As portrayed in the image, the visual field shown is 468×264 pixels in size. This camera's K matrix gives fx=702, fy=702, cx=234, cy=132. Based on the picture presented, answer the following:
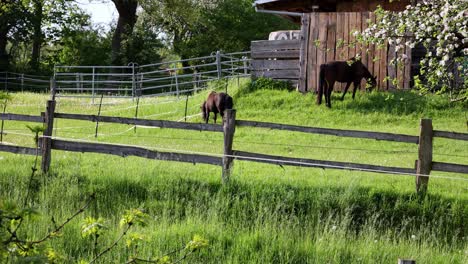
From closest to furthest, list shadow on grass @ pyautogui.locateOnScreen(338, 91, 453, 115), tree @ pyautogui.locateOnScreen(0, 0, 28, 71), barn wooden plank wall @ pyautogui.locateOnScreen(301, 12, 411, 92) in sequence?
shadow on grass @ pyautogui.locateOnScreen(338, 91, 453, 115), barn wooden plank wall @ pyautogui.locateOnScreen(301, 12, 411, 92), tree @ pyautogui.locateOnScreen(0, 0, 28, 71)

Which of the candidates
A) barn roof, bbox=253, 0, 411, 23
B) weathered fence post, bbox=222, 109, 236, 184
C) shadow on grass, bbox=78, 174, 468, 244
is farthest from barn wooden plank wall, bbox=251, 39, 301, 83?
shadow on grass, bbox=78, 174, 468, 244

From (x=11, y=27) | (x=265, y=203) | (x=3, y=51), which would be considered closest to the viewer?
(x=265, y=203)

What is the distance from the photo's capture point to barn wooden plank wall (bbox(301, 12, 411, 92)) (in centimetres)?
1948

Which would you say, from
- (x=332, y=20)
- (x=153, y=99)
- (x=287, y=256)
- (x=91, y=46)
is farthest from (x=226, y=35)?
(x=287, y=256)

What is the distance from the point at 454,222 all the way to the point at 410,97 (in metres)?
9.31

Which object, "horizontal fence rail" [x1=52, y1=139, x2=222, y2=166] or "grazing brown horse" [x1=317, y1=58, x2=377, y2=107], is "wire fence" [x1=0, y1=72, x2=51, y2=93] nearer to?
"grazing brown horse" [x1=317, y1=58, x2=377, y2=107]

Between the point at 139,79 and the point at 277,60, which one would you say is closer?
the point at 277,60

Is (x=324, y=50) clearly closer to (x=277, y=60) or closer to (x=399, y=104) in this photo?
(x=399, y=104)

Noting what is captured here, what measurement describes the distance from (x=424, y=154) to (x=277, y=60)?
11.7 metres

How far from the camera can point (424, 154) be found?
33.1 ft

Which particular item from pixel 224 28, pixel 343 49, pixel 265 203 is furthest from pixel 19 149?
pixel 224 28

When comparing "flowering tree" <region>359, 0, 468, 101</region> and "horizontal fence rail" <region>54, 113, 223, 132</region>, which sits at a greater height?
"flowering tree" <region>359, 0, 468, 101</region>

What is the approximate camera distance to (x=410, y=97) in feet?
60.6

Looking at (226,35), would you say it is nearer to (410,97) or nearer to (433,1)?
(410,97)
